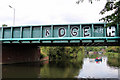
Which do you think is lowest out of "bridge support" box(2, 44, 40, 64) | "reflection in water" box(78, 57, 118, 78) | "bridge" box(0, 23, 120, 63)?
"reflection in water" box(78, 57, 118, 78)

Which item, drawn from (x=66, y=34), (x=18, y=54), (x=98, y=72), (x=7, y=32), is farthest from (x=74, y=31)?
(x=18, y=54)

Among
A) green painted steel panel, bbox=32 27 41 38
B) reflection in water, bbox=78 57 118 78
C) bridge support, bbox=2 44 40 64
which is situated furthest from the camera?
bridge support, bbox=2 44 40 64

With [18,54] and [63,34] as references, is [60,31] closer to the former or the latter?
[63,34]

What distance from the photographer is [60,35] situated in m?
21.6

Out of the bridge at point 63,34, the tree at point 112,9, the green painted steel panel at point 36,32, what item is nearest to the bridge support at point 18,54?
the bridge at point 63,34

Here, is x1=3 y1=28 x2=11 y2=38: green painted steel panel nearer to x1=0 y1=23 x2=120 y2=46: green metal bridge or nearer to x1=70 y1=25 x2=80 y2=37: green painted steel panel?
x1=0 y1=23 x2=120 y2=46: green metal bridge

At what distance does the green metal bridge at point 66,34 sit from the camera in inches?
786

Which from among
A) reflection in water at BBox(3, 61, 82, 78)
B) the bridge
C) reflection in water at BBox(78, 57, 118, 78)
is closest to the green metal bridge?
the bridge

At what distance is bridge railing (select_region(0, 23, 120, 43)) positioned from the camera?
19.9 m

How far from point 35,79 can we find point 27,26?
9.47 m

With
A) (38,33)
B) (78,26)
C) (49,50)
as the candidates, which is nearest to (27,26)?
(38,33)

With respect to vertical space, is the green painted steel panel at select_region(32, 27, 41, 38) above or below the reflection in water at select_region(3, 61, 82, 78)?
above

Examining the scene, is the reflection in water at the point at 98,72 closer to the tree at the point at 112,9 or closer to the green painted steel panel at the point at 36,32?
the green painted steel panel at the point at 36,32

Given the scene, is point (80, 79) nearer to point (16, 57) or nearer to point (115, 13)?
point (115, 13)
